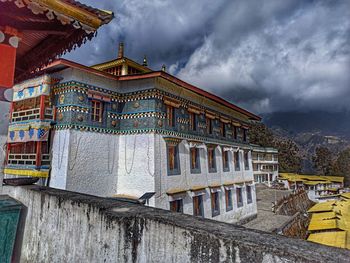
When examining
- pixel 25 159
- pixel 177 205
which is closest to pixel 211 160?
pixel 177 205

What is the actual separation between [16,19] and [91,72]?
7.56 m

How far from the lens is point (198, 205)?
557 inches

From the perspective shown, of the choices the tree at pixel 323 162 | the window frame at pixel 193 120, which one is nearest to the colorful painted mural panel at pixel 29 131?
the window frame at pixel 193 120

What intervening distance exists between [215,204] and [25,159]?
35.8 feet

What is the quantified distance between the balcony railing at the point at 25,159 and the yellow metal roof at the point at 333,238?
15.3 metres

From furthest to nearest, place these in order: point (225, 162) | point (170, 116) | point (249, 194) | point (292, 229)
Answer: point (292, 229) < point (249, 194) < point (225, 162) < point (170, 116)

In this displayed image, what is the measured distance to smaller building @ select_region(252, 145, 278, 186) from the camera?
4563cm

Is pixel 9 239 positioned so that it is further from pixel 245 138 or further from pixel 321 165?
pixel 321 165

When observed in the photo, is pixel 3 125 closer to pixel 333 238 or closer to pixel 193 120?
pixel 193 120

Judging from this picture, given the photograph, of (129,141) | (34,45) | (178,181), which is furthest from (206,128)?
(34,45)

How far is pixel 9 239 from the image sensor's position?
3637 mm

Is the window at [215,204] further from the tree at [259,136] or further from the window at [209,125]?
the tree at [259,136]

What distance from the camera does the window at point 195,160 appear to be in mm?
14172

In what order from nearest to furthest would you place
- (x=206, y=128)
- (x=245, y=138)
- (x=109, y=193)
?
(x=109, y=193), (x=206, y=128), (x=245, y=138)
